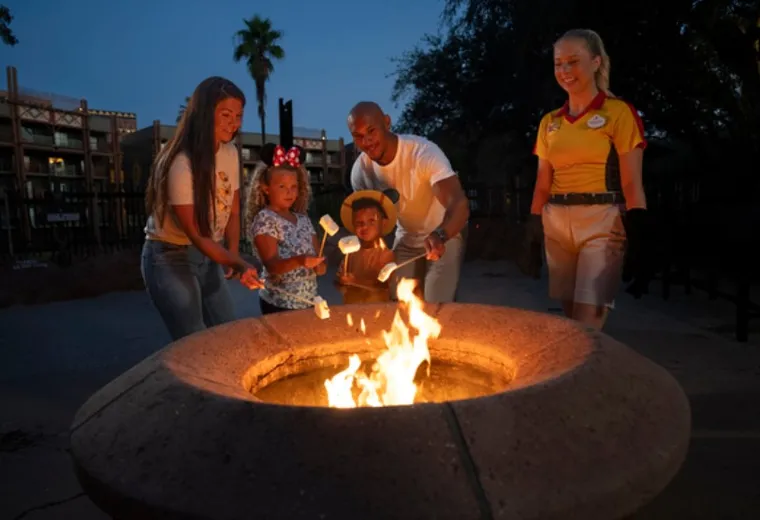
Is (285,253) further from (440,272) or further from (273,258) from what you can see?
(440,272)

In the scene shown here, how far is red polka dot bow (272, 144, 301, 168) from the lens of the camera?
340 centimetres

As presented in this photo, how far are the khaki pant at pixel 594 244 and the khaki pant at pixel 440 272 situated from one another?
552 millimetres

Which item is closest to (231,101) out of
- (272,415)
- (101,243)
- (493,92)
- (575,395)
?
(272,415)

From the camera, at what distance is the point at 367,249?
137 inches

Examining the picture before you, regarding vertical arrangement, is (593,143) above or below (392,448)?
above

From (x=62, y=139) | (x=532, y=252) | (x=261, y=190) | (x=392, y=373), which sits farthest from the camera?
(x=62, y=139)

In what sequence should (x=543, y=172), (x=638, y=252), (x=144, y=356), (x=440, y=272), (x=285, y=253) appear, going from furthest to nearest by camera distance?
(x=638, y=252) → (x=144, y=356) → (x=285, y=253) → (x=440, y=272) → (x=543, y=172)

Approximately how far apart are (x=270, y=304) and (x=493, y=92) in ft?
40.5

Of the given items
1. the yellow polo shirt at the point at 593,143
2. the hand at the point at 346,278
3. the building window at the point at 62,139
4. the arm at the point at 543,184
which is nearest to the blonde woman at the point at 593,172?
the yellow polo shirt at the point at 593,143

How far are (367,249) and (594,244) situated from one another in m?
1.28

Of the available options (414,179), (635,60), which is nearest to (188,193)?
(414,179)

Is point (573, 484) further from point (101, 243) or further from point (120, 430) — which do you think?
point (101, 243)

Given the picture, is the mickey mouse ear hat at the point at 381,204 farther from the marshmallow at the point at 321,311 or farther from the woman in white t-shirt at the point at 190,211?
the marshmallow at the point at 321,311

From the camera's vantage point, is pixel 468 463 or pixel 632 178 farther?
pixel 632 178
